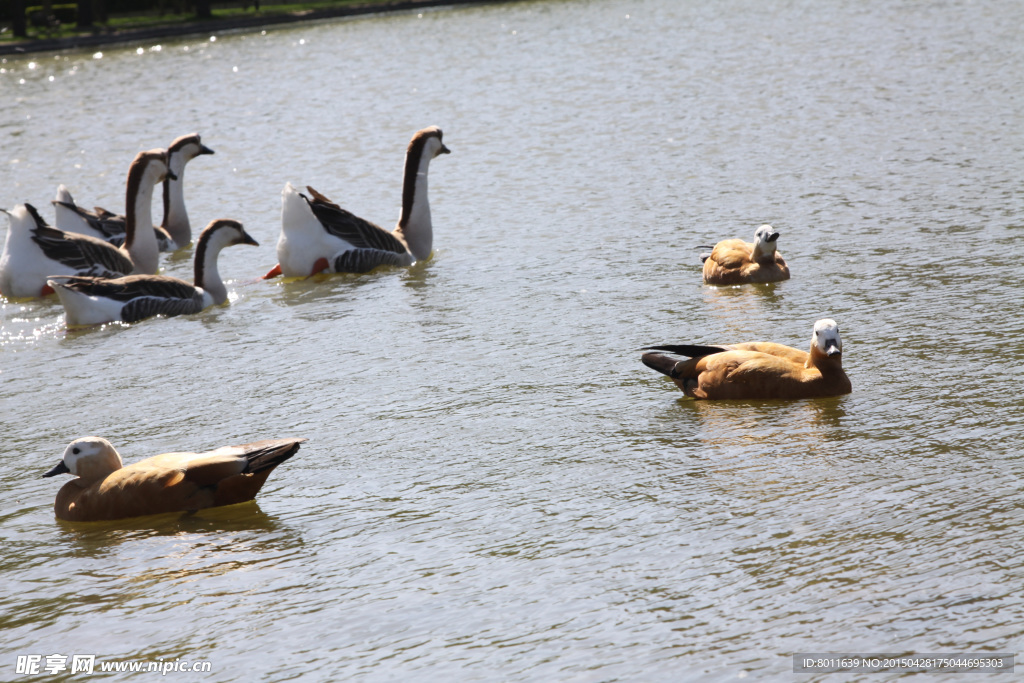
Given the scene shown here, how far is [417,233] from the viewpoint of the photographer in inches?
528

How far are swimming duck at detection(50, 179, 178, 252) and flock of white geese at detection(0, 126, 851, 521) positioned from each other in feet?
0.06

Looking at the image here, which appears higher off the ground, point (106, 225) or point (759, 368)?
point (106, 225)

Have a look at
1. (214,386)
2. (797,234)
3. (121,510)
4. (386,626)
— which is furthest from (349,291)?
(386,626)

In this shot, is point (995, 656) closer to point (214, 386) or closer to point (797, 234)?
point (214, 386)

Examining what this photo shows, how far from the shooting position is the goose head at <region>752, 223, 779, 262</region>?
10.5 m

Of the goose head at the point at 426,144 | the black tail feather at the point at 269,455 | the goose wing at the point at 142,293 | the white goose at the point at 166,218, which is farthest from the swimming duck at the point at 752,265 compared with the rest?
the white goose at the point at 166,218

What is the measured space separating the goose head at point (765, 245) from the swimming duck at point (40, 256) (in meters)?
6.91

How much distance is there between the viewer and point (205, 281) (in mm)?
11852

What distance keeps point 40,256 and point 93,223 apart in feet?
7.59

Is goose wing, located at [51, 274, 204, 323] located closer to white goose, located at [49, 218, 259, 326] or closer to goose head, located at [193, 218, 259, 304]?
white goose, located at [49, 218, 259, 326]

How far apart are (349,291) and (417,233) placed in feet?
5.04

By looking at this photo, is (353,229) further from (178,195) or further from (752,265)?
(752,265)

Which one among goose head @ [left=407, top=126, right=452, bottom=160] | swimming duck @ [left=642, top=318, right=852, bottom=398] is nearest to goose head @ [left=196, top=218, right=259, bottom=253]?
goose head @ [left=407, top=126, right=452, bottom=160]

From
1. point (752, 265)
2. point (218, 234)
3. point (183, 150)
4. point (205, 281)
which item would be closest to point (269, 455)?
point (752, 265)
